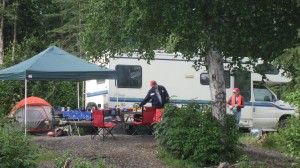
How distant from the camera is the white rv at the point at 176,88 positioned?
19422 mm

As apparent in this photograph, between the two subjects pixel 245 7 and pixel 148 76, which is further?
pixel 148 76

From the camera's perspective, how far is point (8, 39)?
34.1 m

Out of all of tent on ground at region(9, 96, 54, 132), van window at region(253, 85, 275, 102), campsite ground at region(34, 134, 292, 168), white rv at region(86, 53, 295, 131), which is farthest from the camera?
van window at region(253, 85, 275, 102)

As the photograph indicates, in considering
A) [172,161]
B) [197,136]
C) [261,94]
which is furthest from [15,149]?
[261,94]

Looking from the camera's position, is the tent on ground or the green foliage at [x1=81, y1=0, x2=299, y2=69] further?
the tent on ground

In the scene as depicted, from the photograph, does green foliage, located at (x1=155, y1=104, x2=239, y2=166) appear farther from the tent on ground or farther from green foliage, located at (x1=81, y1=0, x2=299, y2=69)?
the tent on ground

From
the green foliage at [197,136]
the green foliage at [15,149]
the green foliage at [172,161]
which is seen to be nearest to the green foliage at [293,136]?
the green foliage at [197,136]

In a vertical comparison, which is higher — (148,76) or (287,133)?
(148,76)

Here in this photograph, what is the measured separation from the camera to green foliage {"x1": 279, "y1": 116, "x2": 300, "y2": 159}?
28.6 feet

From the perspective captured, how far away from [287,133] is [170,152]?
3.06 meters

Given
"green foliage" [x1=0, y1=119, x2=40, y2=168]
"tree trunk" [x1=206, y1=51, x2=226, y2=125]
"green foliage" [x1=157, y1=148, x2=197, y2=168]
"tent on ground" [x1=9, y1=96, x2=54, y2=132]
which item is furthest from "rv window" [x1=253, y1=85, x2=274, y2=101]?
"green foliage" [x1=0, y1=119, x2=40, y2=168]

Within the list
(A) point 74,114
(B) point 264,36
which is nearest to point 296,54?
(B) point 264,36

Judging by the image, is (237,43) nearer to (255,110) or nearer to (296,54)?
(296,54)

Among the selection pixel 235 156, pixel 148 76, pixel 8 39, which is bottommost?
pixel 235 156
